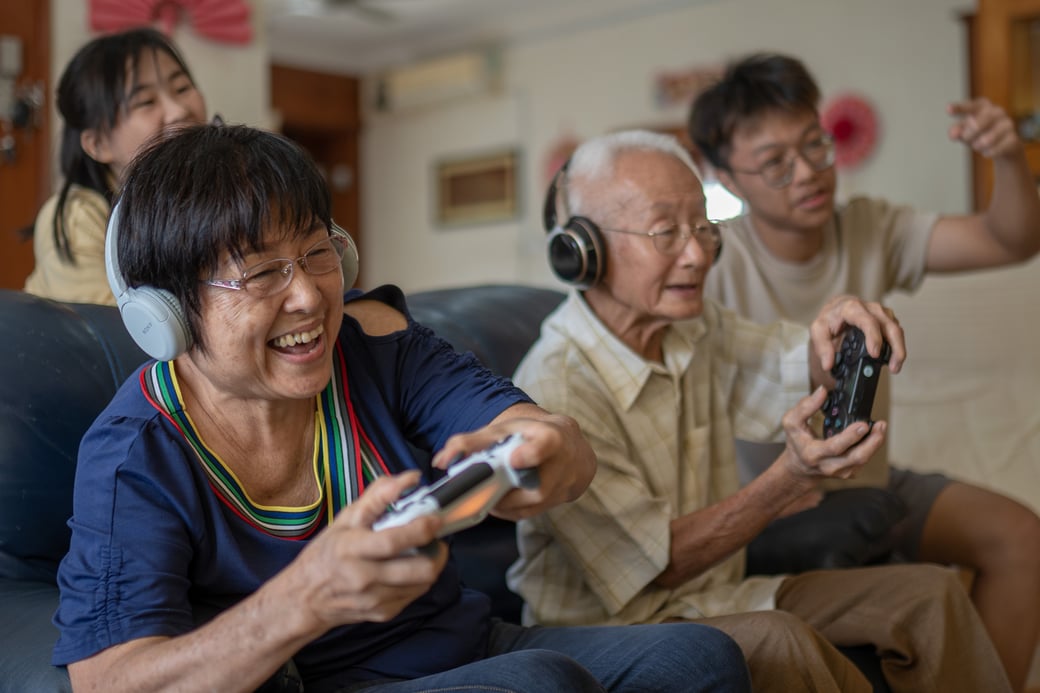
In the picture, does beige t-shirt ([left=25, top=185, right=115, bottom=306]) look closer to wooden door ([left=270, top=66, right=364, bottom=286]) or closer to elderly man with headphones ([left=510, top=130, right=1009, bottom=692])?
elderly man with headphones ([left=510, top=130, right=1009, bottom=692])

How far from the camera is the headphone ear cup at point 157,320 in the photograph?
1.08 metres

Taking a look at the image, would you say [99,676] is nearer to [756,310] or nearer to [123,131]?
[123,131]

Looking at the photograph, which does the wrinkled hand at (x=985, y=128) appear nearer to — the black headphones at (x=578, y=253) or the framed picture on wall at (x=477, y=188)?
the black headphones at (x=578, y=253)

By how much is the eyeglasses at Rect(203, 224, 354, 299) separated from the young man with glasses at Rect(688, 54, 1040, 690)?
1.10m

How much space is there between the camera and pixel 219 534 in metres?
1.09

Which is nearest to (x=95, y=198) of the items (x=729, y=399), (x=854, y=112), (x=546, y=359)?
(x=546, y=359)

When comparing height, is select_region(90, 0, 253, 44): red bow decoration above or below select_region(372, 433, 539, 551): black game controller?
above

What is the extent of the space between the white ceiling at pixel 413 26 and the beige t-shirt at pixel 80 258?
14.4ft

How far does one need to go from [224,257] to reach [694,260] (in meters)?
0.76

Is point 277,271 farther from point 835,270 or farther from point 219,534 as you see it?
point 835,270

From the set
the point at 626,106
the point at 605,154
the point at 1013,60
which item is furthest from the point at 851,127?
the point at 605,154

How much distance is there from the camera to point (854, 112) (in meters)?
5.59

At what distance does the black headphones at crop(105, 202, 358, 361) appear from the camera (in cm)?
109

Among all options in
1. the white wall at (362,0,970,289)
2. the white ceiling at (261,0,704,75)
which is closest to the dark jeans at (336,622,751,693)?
the white wall at (362,0,970,289)
